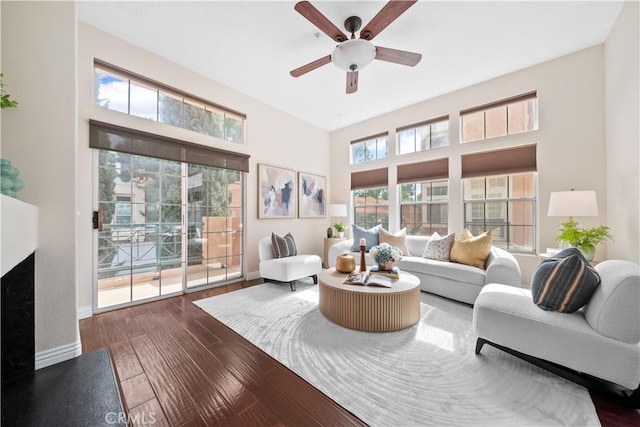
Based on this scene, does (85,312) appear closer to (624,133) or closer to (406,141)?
(406,141)

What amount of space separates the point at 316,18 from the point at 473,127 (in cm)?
327

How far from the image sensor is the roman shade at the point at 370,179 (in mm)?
5016

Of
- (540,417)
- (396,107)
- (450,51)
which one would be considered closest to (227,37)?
(450,51)

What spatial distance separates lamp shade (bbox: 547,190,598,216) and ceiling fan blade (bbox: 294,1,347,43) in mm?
2971

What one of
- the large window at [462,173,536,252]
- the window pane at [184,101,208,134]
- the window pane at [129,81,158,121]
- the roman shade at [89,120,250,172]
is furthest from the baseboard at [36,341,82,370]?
the large window at [462,173,536,252]

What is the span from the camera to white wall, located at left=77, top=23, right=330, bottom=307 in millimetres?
2629

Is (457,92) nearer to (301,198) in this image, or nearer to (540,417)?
(301,198)

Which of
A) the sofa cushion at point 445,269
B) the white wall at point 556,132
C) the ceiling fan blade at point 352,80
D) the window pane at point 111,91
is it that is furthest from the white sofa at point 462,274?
the window pane at point 111,91

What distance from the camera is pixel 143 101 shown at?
3123mm

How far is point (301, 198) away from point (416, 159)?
7.91 feet

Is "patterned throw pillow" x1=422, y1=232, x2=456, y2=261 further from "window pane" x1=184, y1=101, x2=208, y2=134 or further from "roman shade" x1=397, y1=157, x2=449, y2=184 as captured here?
"window pane" x1=184, y1=101, x2=208, y2=134

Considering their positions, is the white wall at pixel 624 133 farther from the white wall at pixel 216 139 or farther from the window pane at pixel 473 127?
the white wall at pixel 216 139

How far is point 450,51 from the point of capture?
2.97 m

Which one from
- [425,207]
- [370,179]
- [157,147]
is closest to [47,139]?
[157,147]
